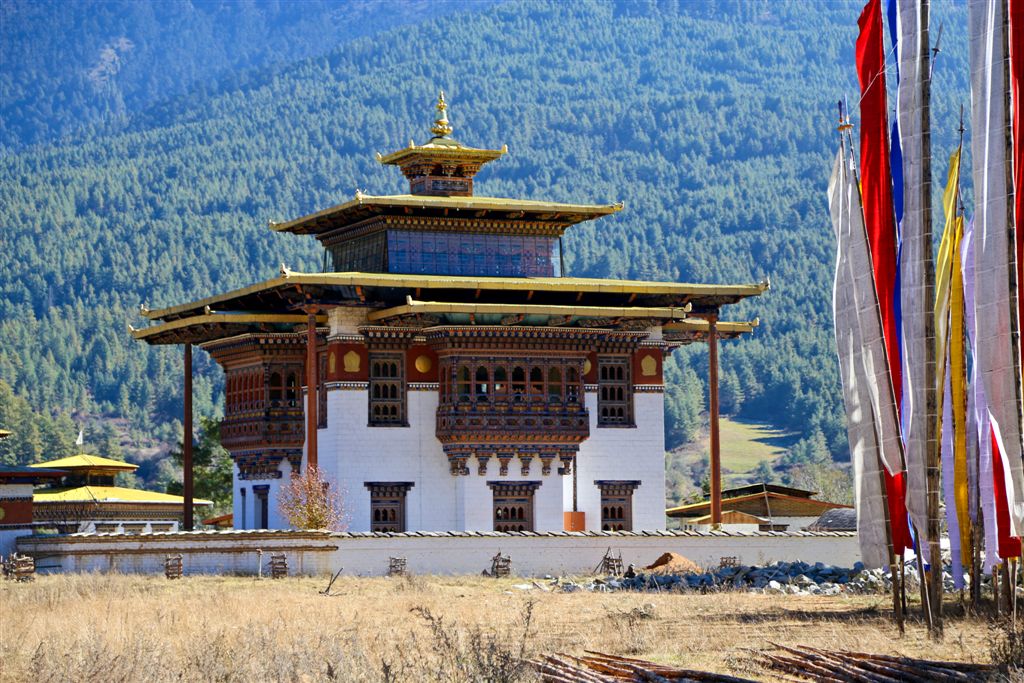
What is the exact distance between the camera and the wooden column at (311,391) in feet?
158

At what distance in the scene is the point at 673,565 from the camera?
4453 centimetres

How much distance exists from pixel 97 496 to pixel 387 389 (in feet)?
74.0

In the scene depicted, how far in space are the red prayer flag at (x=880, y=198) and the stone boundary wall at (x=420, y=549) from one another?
21.5 m

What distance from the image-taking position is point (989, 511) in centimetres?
2411

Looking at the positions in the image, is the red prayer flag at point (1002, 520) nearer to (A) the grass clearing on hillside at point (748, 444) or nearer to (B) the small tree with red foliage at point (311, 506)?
(B) the small tree with red foliage at point (311, 506)

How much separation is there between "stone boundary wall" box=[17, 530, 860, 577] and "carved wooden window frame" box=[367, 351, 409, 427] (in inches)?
200

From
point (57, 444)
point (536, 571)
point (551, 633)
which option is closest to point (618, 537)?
point (536, 571)

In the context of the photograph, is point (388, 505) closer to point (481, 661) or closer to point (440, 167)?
point (440, 167)

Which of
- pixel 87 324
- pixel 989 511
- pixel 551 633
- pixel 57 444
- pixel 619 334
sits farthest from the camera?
pixel 87 324

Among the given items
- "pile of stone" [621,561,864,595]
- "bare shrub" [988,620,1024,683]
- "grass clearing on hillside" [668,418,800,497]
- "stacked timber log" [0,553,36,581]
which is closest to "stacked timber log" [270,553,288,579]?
"stacked timber log" [0,553,36,581]

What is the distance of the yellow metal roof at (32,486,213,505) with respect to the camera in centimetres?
6988

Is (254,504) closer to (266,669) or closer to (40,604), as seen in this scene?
(40,604)

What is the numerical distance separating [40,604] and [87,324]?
16330 centimetres

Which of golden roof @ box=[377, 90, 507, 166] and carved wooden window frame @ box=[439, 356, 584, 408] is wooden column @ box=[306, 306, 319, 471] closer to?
carved wooden window frame @ box=[439, 356, 584, 408]
